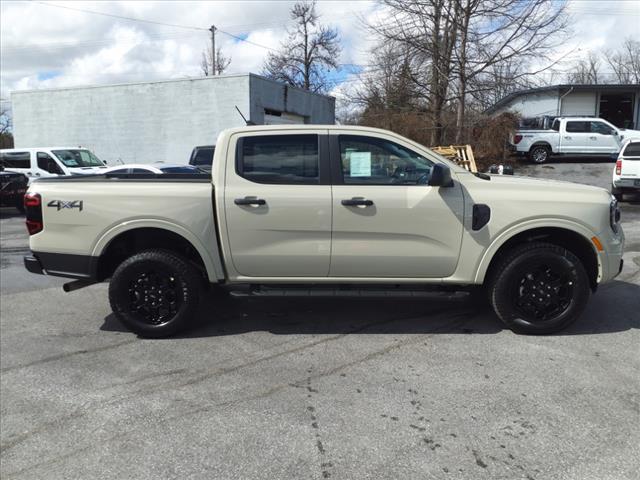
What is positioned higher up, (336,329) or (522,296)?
(522,296)

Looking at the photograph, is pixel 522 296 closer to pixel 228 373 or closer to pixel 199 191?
pixel 228 373

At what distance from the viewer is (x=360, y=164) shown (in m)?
4.60

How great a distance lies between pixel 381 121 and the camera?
23.7 m

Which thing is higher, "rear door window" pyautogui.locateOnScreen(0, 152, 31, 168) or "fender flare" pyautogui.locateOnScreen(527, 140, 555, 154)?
"fender flare" pyautogui.locateOnScreen(527, 140, 555, 154)

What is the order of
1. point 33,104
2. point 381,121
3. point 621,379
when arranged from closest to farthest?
point 621,379
point 381,121
point 33,104

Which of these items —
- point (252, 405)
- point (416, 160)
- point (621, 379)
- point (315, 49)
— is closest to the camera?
point (252, 405)

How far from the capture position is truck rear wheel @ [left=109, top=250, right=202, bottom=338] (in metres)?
4.66

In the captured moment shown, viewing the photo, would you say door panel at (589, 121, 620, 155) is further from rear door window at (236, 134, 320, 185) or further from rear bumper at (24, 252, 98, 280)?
rear bumper at (24, 252, 98, 280)

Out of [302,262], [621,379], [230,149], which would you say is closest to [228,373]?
[302,262]

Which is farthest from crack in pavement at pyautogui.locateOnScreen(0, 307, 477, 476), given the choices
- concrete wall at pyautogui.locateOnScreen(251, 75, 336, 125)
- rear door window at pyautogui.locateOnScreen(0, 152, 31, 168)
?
concrete wall at pyautogui.locateOnScreen(251, 75, 336, 125)

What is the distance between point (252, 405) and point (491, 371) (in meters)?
1.80

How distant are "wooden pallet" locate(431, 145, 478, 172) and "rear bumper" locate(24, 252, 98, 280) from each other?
528 inches

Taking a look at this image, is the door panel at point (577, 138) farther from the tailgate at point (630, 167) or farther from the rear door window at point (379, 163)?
the rear door window at point (379, 163)

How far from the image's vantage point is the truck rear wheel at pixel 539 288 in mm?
4523
